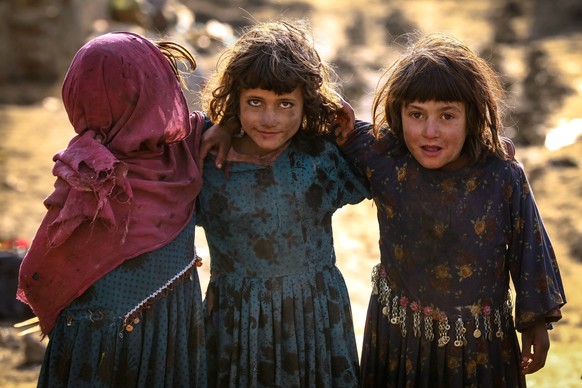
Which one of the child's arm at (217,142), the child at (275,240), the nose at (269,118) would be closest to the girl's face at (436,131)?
the child at (275,240)

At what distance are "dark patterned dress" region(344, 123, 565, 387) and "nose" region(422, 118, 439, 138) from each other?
0.57 ft

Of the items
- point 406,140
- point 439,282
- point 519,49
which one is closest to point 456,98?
point 406,140

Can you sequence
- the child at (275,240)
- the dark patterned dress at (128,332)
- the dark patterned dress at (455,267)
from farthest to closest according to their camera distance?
the child at (275,240)
the dark patterned dress at (455,267)
the dark patterned dress at (128,332)

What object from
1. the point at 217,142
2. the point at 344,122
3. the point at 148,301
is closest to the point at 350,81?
the point at 344,122

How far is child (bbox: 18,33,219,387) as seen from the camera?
8.71ft

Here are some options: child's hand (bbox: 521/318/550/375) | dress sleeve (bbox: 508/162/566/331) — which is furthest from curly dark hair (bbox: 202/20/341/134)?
child's hand (bbox: 521/318/550/375)

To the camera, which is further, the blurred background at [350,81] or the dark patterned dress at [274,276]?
the blurred background at [350,81]

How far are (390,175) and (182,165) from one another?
0.71m

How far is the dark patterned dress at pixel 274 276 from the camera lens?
2.98 metres

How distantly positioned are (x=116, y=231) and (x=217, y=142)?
1.61 ft

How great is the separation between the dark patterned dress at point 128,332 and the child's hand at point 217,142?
0.97ft

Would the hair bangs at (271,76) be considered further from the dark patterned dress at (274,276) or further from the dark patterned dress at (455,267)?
the dark patterned dress at (455,267)

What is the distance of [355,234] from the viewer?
6.99 meters

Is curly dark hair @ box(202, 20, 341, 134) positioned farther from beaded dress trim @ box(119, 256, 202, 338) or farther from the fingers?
beaded dress trim @ box(119, 256, 202, 338)
